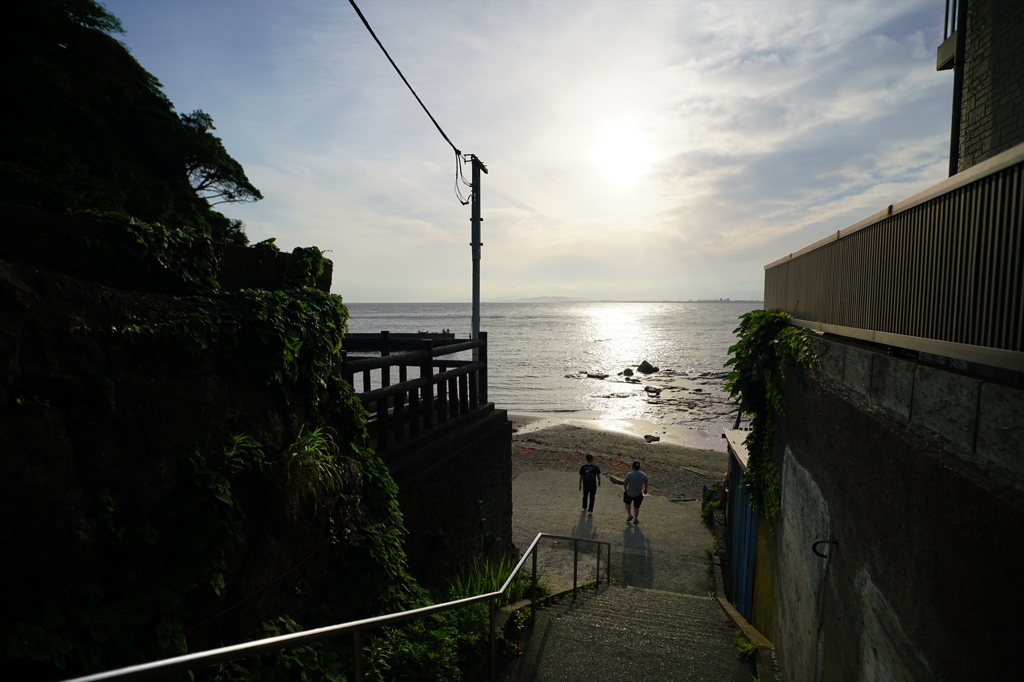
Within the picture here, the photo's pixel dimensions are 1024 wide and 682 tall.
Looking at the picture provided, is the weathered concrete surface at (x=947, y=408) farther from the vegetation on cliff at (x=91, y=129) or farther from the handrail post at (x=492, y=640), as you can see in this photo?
the vegetation on cliff at (x=91, y=129)

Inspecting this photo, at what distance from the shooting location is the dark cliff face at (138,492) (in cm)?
282

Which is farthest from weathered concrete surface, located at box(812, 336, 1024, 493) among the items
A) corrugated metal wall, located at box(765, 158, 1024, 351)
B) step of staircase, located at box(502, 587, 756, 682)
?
step of staircase, located at box(502, 587, 756, 682)

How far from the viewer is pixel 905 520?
2785 mm

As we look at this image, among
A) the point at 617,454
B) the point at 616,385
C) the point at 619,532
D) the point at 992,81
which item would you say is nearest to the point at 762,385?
the point at 992,81

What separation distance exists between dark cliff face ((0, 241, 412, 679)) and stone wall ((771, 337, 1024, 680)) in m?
4.23

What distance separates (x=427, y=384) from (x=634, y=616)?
4070mm

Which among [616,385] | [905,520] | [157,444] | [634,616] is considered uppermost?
[157,444]

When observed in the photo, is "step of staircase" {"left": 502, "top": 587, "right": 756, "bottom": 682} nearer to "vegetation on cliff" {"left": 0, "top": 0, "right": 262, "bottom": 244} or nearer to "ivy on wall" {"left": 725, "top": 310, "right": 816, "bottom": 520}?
"ivy on wall" {"left": 725, "top": 310, "right": 816, "bottom": 520}

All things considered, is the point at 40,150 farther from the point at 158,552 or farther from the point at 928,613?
the point at 928,613

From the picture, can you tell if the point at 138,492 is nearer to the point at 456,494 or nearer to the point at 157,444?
the point at 157,444

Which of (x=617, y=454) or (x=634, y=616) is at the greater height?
(x=634, y=616)

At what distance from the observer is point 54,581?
9.39ft

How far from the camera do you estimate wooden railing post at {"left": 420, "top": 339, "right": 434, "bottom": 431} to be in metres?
7.09

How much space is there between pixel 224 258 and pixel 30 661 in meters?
3.24
